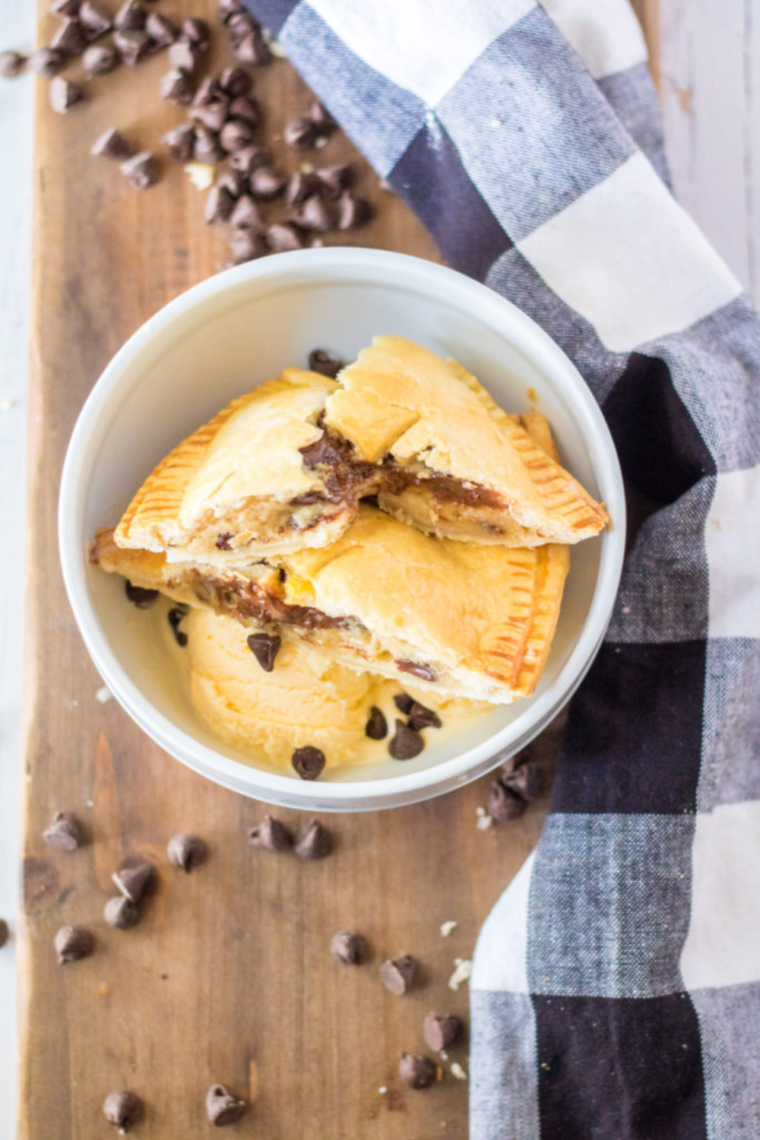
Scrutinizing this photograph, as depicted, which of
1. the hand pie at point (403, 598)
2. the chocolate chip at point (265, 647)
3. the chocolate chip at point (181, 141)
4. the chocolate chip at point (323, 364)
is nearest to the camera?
the hand pie at point (403, 598)

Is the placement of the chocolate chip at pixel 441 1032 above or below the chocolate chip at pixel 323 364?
below

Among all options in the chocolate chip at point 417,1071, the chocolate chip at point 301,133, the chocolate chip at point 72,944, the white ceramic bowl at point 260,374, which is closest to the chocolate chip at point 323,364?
the white ceramic bowl at point 260,374

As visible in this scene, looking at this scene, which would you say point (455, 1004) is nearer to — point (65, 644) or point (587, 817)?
point (587, 817)

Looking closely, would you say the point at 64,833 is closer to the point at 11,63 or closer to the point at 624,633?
the point at 624,633

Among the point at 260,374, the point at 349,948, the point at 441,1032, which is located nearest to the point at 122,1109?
the point at 349,948

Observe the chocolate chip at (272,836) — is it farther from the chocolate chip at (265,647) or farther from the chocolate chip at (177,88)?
the chocolate chip at (177,88)

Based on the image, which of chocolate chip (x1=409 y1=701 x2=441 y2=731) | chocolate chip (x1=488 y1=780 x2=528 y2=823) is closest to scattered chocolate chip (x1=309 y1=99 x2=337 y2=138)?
chocolate chip (x1=409 y1=701 x2=441 y2=731)

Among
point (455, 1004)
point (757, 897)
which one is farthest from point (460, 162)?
point (455, 1004)
